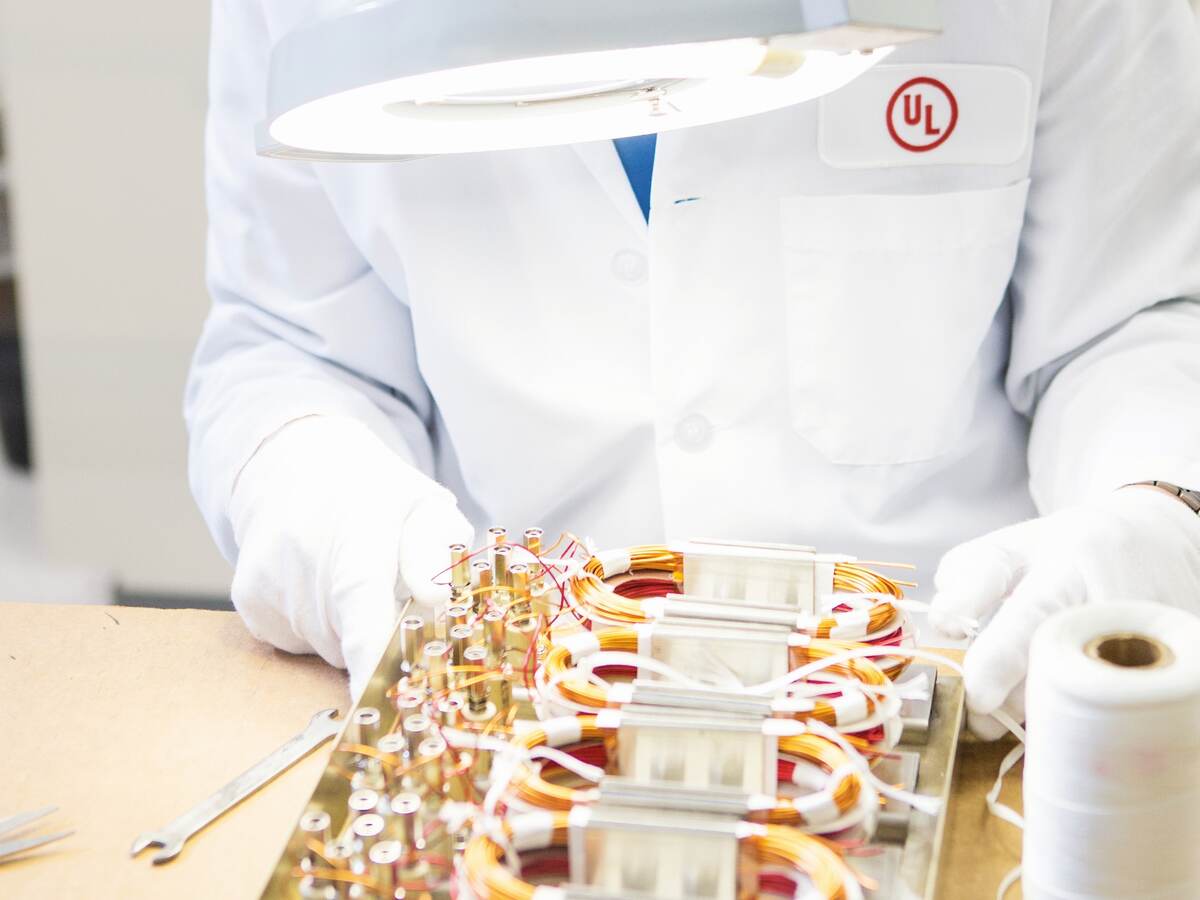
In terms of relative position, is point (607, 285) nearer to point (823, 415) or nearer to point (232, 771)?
point (823, 415)

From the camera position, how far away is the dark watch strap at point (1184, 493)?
1065 millimetres

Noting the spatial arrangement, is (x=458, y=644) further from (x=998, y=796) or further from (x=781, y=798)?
(x=998, y=796)

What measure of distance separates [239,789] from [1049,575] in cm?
60

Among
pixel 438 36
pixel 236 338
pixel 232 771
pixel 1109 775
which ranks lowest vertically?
pixel 232 771

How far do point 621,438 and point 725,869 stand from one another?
656 mm

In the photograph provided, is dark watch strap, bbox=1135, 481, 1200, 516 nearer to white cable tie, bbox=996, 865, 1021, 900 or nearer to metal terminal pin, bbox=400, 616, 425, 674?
white cable tie, bbox=996, 865, 1021, 900

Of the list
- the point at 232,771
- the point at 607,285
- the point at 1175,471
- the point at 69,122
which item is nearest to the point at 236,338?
the point at 607,285

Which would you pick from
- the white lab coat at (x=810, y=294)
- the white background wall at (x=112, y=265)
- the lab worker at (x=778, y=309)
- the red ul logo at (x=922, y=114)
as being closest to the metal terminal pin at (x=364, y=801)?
the lab worker at (x=778, y=309)

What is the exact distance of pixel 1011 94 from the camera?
49.8 inches

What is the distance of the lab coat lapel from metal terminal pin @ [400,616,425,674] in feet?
1.63

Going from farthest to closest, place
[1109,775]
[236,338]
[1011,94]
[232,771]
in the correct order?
[236,338] → [1011,94] → [232,771] → [1109,775]

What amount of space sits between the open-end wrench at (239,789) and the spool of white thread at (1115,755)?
0.53 metres

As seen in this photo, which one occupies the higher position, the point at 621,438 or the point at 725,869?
the point at 621,438

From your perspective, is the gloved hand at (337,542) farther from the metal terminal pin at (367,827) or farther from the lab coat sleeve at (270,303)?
the metal terminal pin at (367,827)
